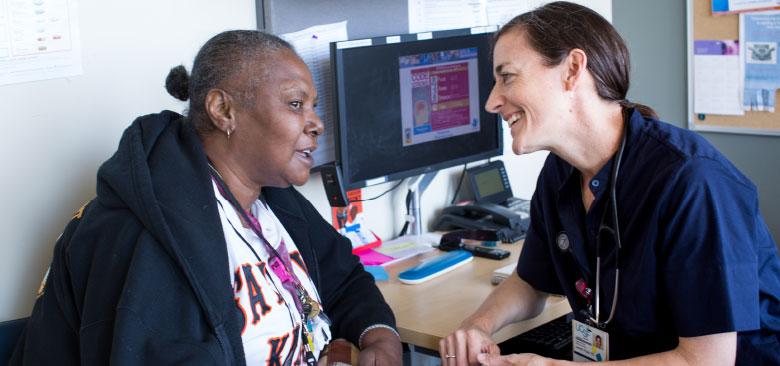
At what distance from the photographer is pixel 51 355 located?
169cm

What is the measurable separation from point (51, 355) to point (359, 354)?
66 cm

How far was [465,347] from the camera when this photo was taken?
1938 millimetres

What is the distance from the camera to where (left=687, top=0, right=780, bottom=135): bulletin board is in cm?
415

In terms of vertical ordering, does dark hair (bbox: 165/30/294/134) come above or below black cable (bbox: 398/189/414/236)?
above

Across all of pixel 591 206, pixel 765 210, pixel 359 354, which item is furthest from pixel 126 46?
pixel 765 210

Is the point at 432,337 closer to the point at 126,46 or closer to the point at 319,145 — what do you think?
the point at 319,145

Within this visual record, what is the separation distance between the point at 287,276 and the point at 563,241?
0.60m

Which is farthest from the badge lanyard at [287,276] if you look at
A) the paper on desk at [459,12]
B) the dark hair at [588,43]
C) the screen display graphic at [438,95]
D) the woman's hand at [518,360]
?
the paper on desk at [459,12]

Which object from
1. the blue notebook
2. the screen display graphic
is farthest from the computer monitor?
the blue notebook

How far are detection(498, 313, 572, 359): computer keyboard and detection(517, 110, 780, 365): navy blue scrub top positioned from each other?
360 mm

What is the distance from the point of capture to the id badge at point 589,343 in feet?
6.09

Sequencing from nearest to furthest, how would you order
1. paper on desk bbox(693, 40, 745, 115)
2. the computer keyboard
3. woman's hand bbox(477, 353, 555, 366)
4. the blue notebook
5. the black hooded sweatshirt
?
the black hooded sweatshirt
woman's hand bbox(477, 353, 555, 366)
the computer keyboard
the blue notebook
paper on desk bbox(693, 40, 745, 115)

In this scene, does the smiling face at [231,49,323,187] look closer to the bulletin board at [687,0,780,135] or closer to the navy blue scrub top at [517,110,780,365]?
the navy blue scrub top at [517,110,780,365]

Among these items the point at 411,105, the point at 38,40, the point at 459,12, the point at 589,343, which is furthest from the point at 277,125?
the point at 459,12
